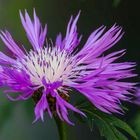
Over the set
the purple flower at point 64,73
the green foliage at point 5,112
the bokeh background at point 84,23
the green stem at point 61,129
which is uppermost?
the bokeh background at point 84,23

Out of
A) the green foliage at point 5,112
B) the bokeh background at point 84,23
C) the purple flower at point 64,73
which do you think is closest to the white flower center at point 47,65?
the purple flower at point 64,73

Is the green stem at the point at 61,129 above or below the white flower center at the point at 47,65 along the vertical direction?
below

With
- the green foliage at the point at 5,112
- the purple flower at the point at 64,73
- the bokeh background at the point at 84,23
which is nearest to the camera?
the purple flower at the point at 64,73

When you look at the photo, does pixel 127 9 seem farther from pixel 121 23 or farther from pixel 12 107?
pixel 12 107

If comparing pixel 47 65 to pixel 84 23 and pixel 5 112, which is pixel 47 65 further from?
pixel 84 23

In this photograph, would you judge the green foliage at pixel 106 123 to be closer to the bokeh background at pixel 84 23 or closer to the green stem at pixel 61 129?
the green stem at pixel 61 129

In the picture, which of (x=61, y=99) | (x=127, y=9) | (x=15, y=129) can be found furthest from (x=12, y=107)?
(x=61, y=99)

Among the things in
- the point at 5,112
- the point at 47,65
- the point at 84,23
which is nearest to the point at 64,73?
the point at 47,65
